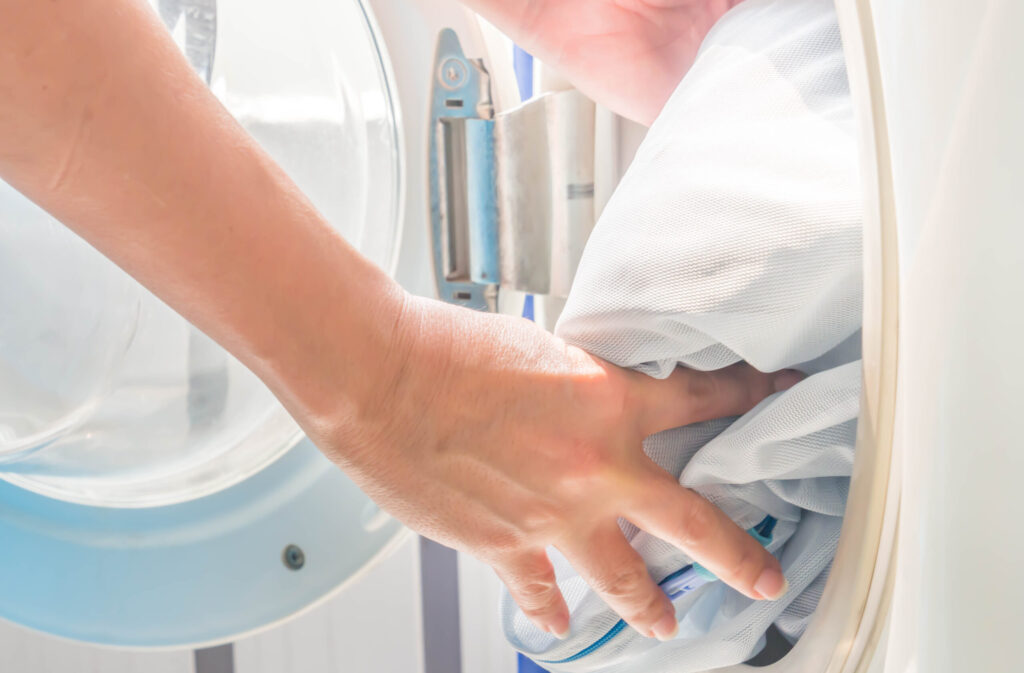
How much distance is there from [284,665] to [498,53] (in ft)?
2.57

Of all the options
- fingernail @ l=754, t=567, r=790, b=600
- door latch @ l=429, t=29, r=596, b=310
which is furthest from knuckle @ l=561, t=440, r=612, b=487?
door latch @ l=429, t=29, r=596, b=310

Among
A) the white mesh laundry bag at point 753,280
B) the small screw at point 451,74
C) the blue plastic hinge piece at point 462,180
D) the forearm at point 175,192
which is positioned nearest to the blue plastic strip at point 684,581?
the white mesh laundry bag at point 753,280

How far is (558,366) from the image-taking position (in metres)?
0.51

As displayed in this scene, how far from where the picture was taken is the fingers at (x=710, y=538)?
49 cm

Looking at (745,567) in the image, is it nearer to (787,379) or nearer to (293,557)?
(787,379)

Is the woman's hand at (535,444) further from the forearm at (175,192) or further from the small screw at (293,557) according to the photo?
the small screw at (293,557)

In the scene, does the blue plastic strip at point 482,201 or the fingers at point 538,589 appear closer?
the fingers at point 538,589

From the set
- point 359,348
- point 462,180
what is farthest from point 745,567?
point 462,180

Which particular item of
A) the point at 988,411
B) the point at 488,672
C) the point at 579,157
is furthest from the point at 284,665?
the point at 988,411

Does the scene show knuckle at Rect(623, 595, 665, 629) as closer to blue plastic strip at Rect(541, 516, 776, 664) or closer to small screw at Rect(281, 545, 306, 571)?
blue plastic strip at Rect(541, 516, 776, 664)

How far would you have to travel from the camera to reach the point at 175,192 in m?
0.41

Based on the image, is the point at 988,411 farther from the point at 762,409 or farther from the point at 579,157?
the point at 579,157

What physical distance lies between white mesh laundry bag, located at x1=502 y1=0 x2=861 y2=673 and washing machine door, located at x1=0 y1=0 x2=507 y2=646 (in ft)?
1.18

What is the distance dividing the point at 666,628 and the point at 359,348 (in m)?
0.27
